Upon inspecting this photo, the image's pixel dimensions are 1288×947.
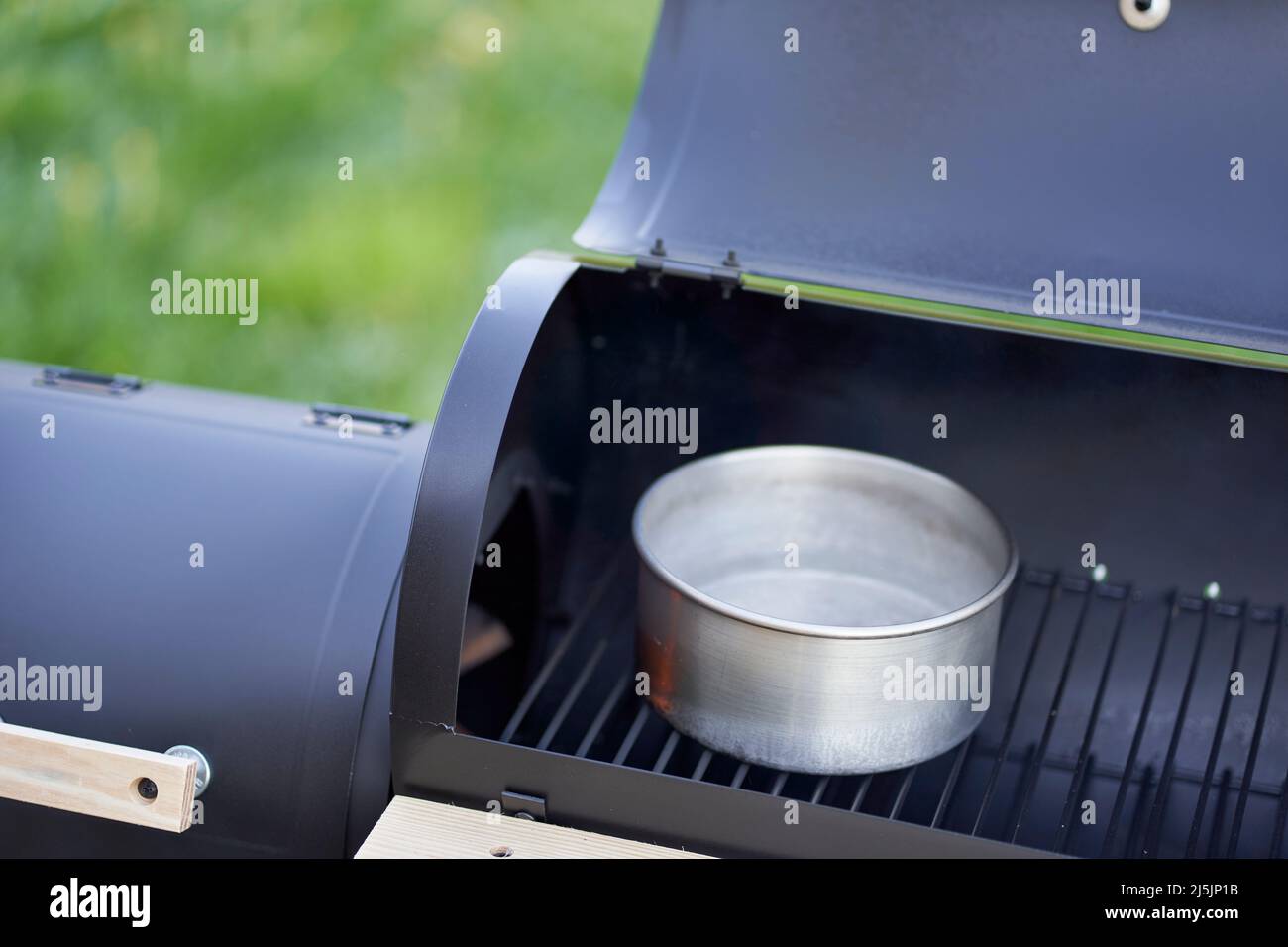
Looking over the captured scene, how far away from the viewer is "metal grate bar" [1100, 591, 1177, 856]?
3.80 ft

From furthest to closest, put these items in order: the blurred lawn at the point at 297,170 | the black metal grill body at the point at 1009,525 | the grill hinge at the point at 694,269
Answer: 1. the blurred lawn at the point at 297,170
2. the grill hinge at the point at 694,269
3. the black metal grill body at the point at 1009,525

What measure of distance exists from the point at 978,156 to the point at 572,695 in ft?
2.13

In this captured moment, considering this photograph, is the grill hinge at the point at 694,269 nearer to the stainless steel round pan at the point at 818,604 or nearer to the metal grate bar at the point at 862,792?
the stainless steel round pan at the point at 818,604

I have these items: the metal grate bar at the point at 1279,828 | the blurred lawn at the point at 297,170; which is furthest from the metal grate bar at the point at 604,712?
the blurred lawn at the point at 297,170

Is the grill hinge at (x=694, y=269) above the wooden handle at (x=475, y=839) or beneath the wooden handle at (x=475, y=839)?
above

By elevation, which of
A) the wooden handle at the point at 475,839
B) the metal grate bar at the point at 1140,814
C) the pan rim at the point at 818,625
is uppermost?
the pan rim at the point at 818,625

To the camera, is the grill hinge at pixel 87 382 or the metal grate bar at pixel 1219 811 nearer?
the metal grate bar at pixel 1219 811

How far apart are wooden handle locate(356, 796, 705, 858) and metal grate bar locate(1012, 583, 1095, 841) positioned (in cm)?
30

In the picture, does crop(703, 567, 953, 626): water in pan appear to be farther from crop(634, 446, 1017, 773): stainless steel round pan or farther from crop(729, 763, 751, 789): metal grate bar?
crop(729, 763, 751, 789): metal grate bar

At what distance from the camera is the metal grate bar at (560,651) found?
1231 mm

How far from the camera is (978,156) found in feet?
4.34

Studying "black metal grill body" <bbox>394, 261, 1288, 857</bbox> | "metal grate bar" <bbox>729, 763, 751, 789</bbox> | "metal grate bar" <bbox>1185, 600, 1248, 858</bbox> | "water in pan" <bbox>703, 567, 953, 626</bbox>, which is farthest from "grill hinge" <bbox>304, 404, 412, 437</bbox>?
"metal grate bar" <bbox>1185, 600, 1248, 858</bbox>

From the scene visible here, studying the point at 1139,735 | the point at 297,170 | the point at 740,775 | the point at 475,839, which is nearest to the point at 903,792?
the point at 740,775
